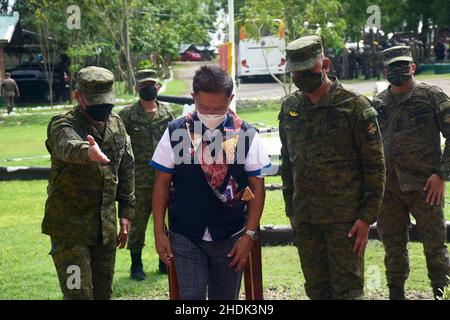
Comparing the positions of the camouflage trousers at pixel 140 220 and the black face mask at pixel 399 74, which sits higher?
the black face mask at pixel 399 74

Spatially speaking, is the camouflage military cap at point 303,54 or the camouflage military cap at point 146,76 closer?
the camouflage military cap at point 303,54

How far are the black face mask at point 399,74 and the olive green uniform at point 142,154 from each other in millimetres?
2462

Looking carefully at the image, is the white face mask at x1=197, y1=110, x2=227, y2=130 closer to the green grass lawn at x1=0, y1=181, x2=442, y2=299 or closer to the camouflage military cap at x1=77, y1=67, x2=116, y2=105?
the camouflage military cap at x1=77, y1=67, x2=116, y2=105

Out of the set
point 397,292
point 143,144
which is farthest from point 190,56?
point 397,292

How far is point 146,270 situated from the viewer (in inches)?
317

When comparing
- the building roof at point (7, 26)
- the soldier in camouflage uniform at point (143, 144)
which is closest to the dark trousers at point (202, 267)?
the soldier in camouflage uniform at point (143, 144)

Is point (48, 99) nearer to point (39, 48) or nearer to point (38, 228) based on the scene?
point (39, 48)

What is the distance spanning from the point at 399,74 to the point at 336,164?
1527mm

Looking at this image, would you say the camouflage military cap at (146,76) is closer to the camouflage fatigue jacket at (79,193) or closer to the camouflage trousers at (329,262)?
the camouflage fatigue jacket at (79,193)

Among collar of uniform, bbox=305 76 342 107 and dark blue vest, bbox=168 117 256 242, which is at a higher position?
collar of uniform, bbox=305 76 342 107

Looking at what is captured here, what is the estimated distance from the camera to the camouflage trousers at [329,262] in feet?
16.8

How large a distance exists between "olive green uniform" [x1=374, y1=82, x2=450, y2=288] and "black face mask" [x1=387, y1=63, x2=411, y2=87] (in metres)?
0.10

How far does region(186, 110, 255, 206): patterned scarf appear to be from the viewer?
184 inches

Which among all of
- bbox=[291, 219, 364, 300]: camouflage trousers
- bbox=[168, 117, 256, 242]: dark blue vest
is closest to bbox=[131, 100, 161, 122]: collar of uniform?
bbox=[291, 219, 364, 300]: camouflage trousers
